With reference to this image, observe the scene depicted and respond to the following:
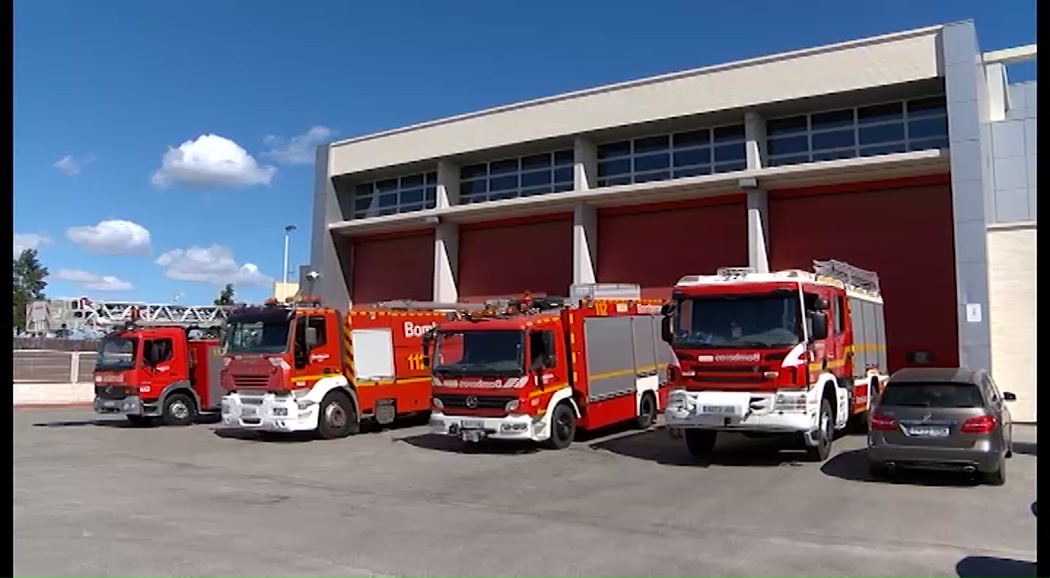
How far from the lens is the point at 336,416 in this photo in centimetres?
1853

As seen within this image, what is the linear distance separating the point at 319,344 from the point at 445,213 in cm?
1174

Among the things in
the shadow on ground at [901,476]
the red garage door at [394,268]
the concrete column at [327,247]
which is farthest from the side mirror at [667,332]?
the concrete column at [327,247]

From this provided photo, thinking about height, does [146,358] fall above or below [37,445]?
above

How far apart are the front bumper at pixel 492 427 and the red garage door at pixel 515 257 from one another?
41.1 feet

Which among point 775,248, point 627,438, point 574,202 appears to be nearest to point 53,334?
point 574,202

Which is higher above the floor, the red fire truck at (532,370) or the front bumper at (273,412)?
the red fire truck at (532,370)

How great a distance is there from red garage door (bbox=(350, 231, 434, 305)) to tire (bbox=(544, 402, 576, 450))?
15089 millimetres

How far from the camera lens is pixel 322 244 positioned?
32.3 metres

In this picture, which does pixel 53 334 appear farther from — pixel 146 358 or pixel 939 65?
pixel 939 65

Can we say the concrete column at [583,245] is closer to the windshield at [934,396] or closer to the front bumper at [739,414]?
the front bumper at [739,414]

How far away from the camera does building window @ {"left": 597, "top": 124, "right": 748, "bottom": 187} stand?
25.0 meters

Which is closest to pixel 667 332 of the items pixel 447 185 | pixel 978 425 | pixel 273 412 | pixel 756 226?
pixel 978 425

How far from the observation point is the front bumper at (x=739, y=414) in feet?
42.5

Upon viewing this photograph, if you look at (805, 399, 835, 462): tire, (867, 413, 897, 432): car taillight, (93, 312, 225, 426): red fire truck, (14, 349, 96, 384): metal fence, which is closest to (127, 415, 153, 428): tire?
(93, 312, 225, 426): red fire truck
